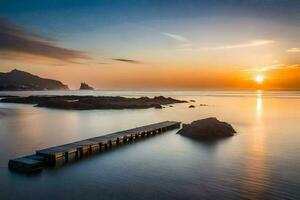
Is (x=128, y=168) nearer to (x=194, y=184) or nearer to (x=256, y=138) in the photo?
(x=194, y=184)

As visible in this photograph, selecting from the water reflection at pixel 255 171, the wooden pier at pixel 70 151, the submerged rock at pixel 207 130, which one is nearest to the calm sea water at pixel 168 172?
the water reflection at pixel 255 171

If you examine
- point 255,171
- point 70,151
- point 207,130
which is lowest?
point 255,171

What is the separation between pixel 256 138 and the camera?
127ft

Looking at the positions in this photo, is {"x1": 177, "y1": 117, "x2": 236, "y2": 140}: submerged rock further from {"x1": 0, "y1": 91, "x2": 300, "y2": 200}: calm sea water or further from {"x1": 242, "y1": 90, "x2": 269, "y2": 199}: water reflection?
{"x1": 242, "y1": 90, "x2": 269, "y2": 199}: water reflection

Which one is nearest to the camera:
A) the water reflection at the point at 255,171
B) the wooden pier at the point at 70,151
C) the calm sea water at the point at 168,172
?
the calm sea water at the point at 168,172

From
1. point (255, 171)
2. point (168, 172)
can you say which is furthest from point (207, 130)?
point (168, 172)

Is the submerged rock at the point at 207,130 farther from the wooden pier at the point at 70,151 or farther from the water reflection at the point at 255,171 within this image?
the wooden pier at the point at 70,151

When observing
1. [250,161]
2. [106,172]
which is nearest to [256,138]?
[250,161]

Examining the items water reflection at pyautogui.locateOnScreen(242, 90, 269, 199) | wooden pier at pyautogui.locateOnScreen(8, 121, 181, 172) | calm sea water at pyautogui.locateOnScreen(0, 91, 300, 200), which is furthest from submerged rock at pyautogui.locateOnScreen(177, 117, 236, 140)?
wooden pier at pyautogui.locateOnScreen(8, 121, 181, 172)

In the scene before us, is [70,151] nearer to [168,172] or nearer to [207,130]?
[168,172]

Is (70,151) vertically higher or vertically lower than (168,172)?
higher

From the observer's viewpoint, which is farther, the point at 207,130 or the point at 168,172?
the point at 207,130

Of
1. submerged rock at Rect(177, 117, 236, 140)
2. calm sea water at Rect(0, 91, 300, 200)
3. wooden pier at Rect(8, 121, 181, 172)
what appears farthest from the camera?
submerged rock at Rect(177, 117, 236, 140)

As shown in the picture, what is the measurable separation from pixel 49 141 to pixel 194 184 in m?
21.5
